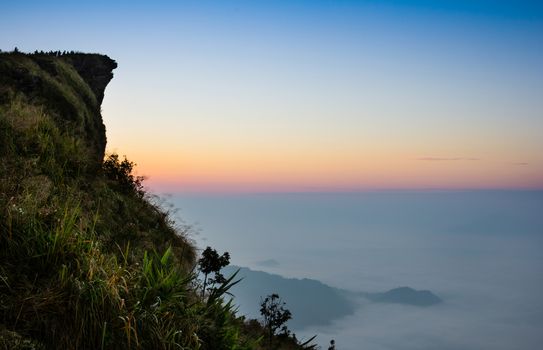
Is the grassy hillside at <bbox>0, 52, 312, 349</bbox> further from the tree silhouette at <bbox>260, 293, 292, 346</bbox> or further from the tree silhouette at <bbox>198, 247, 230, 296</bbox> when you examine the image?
the tree silhouette at <bbox>260, 293, 292, 346</bbox>

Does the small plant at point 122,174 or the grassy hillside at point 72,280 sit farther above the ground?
the small plant at point 122,174

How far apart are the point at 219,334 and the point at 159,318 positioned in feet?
3.42

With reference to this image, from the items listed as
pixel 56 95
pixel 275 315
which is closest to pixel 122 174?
pixel 56 95

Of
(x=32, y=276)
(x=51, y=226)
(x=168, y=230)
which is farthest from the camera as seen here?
(x=168, y=230)

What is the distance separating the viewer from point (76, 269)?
541 cm

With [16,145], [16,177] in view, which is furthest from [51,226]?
[16,145]

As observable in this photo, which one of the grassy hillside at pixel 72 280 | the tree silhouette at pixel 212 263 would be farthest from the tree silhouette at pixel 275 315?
the grassy hillside at pixel 72 280

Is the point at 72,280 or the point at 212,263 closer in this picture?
the point at 72,280

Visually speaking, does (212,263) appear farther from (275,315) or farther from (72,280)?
(72,280)

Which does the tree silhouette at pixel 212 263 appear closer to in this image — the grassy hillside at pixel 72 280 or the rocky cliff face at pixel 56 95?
the grassy hillside at pixel 72 280

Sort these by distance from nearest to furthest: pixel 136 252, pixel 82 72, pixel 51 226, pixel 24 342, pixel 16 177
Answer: pixel 24 342 → pixel 51 226 → pixel 16 177 → pixel 136 252 → pixel 82 72

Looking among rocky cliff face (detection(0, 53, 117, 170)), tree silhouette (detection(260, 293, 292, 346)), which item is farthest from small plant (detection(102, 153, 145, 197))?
tree silhouette (detection(260, 293, 292, 346))

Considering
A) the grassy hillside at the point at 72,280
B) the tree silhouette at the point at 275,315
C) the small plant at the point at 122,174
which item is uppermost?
the small plant at the point at 122,174

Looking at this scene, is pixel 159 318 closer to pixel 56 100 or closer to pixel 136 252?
pixel 136 252
